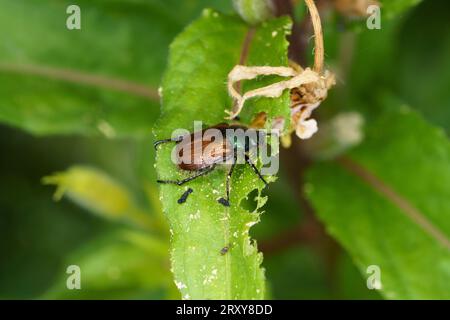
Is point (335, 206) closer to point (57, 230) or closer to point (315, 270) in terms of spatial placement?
point (315, 270)

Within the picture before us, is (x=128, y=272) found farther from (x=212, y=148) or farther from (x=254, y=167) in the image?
(x=254, y=167)

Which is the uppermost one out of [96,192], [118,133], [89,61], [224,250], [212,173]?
[89,61]

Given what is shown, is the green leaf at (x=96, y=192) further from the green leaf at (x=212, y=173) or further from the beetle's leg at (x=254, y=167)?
the beetle's leg at (x=254, y=167)

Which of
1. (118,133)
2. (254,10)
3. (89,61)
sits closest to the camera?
(254,10)

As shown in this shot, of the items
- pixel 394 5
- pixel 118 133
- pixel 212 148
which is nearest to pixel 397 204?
pixel 394 5

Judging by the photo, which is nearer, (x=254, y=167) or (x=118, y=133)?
(x=254, y=167)

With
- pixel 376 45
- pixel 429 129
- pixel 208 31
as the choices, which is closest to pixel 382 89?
pixel 376 45
